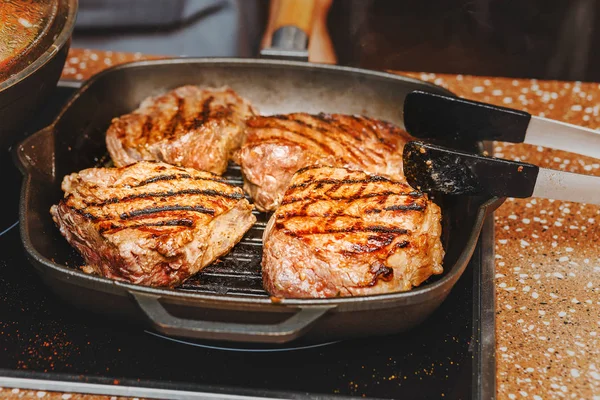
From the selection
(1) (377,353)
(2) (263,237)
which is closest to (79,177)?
(2) (263,237)

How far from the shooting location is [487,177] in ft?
6.66

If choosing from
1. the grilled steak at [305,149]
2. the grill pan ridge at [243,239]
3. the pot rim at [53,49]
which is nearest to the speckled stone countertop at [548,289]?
the grill pan ridge at [243,239]

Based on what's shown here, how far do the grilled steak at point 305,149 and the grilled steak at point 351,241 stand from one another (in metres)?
0.27

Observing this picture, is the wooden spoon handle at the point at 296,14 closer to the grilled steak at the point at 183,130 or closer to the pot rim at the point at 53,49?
the grilled steak at the point at 183,130

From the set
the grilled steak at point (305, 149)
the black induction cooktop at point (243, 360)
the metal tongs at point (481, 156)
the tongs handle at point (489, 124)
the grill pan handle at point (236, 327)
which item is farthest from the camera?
the grilled steak at point (305, 149)

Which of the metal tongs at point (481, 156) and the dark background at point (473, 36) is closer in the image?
the metal tongs at point (481, 156)

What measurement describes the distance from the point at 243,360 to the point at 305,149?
92cm

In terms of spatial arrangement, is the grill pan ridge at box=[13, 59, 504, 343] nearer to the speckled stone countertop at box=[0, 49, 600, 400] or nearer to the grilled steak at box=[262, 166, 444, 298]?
the grilled steak at box=[262, 166, 444, 298]

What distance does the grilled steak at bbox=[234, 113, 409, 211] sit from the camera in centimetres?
243

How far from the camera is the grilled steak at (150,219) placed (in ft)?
6.60

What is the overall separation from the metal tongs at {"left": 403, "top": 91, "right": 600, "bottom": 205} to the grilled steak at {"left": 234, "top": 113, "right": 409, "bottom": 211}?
0.58 feet

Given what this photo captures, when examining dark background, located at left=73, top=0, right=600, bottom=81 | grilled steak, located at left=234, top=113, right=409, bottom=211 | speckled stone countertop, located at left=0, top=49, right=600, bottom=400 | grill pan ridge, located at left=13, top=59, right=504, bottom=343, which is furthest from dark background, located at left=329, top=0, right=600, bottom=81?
grilled steak, located at left=234, top=113, right=409, bottom=211

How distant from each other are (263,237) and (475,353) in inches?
32.1

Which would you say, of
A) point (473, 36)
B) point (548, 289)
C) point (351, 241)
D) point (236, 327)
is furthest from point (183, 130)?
point (473, 36)
